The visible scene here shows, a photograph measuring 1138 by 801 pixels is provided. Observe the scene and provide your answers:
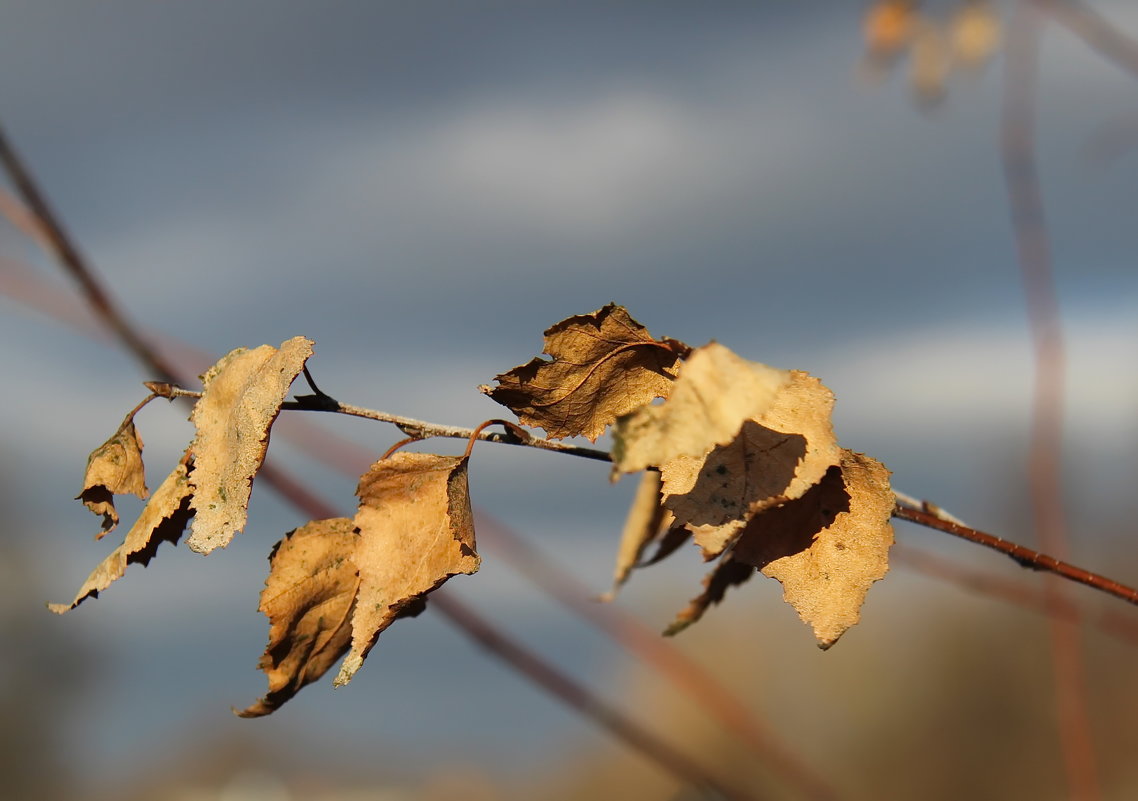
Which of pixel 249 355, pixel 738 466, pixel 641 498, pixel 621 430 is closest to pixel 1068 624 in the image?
pixel 641 498

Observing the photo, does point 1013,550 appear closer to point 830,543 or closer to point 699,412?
point 830,543

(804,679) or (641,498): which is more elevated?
(641,498)

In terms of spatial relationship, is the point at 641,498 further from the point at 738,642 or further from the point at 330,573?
the point at 738,642

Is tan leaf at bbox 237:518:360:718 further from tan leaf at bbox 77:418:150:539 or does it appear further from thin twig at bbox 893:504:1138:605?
thin twig at bbox 893:504:1138:605

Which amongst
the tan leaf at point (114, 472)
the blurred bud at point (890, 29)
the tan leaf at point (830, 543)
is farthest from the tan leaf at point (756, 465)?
the blurred bud at point (890, 29)

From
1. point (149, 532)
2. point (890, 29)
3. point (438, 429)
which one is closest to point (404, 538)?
point (438, 429)
